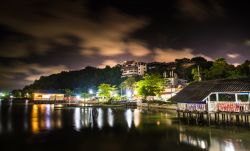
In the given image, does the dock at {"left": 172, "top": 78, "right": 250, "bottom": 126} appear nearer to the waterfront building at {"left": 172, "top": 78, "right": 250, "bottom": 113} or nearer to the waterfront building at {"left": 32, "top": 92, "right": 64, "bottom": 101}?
the waterfront building at {"left": 172, "top": 78, "right": 250, "bottom": 113}

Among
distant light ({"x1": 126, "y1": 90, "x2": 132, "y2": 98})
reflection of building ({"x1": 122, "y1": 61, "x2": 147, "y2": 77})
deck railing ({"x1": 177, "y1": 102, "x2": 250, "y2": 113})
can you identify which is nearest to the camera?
deck railing ({"x1": 177, "y1": 102, "x2": 250, "y2": 113})

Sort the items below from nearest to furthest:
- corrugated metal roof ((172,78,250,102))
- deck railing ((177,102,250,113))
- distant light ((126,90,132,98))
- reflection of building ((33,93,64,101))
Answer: deck railing ((177,102,250,113)), corrugated metal roof ((172,78,250,102)), distant light ((126,90,132,98)), reflection of building ((33,93,64,101))

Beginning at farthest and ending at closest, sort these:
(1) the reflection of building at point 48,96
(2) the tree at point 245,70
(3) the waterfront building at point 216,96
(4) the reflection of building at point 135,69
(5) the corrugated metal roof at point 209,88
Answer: (4) the reflection of building at point 135,69 < (1) the reflection of building at point 48,96 < (2) the tree at point 245,70 < (5) the corrugated metal roof at point 209,88 < (3) the waterfront building at point 216,96

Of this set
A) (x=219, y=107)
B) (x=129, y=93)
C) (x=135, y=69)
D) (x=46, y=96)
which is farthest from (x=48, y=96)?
(x=219, y=107)

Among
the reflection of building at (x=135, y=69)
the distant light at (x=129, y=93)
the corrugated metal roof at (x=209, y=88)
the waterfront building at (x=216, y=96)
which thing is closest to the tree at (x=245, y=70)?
the waterfront building at (x=216, y=96)

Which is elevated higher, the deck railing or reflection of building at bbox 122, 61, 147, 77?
reflection of building at bbox 122, 61, 147, 77

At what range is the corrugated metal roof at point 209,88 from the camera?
31144 mm

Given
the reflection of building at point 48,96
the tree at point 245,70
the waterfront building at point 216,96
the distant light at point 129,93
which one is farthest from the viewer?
the reflection of building at point 48,96

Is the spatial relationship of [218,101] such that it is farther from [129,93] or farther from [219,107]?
[129,93]

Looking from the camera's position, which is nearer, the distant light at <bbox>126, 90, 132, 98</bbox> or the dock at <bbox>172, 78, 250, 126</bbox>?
the dock at <bbox>172, 78, 250, 126</bbox>

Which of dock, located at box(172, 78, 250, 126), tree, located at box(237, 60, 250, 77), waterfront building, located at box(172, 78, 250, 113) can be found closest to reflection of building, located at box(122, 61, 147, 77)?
tree, located at box(237, 60, 250, 77)

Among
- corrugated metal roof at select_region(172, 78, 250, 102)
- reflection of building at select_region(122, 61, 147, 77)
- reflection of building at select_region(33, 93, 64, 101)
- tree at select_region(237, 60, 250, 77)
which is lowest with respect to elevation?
reflection of building at select_region(33, 93, 64, 101)

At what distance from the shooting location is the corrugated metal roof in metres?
31.1

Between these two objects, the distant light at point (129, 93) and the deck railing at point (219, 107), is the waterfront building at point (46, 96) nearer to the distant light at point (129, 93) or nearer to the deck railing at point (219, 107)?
the distant light at point (129, 93)
